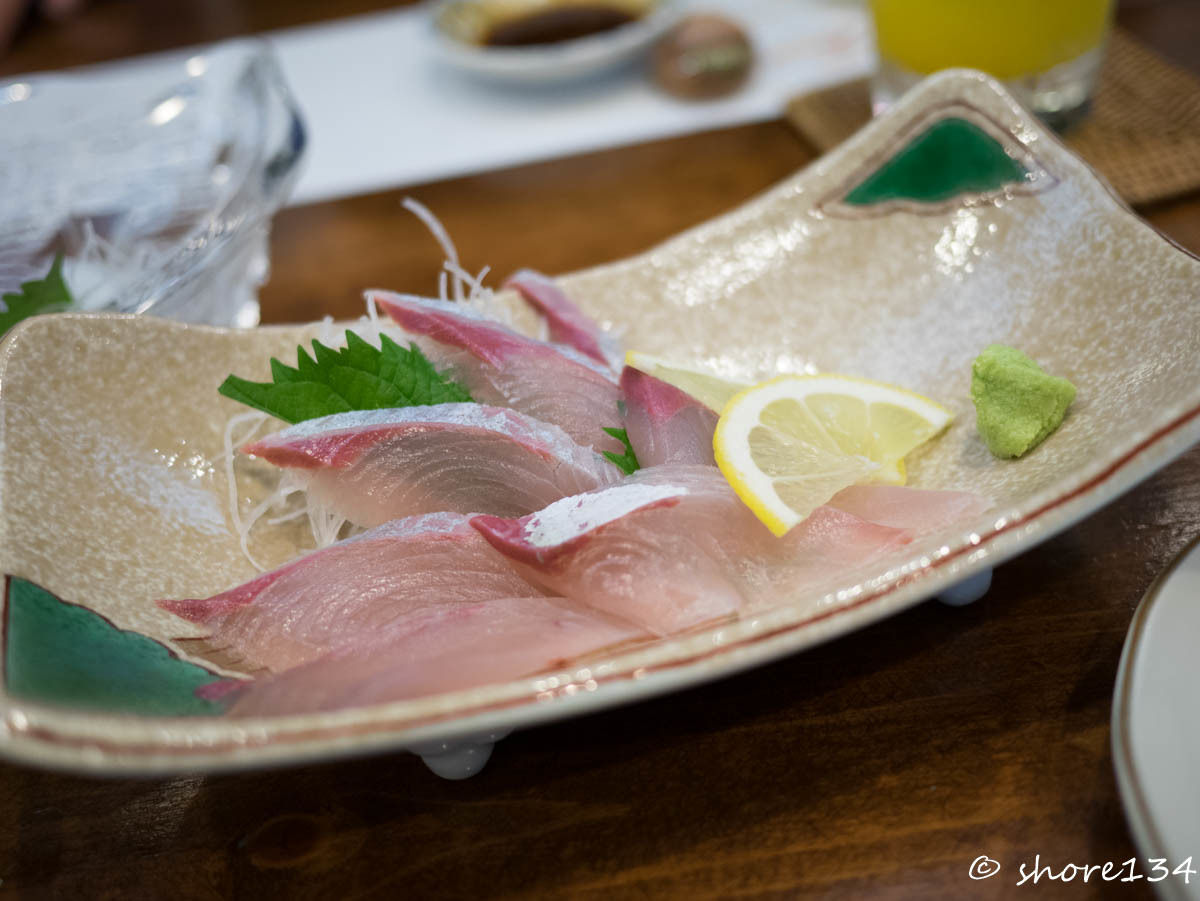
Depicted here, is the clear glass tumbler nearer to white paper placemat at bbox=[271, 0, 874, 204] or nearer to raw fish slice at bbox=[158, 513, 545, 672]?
white paper placemat at bbox=[271, 0, 874, 204]

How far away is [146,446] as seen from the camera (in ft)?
4.33

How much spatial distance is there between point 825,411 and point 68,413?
942 millimetres

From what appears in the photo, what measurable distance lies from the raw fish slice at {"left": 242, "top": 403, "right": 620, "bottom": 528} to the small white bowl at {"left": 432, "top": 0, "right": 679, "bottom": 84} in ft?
5.73

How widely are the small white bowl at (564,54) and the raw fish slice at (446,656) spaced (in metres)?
2.02

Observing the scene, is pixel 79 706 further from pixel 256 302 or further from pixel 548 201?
pixel 548 201

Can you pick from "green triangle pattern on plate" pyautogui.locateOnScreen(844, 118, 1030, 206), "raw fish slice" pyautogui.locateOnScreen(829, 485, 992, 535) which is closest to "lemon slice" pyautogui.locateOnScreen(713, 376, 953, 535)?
"raw fish slice" pyautogui.locateOnScreen(829, 485, 992, 535)

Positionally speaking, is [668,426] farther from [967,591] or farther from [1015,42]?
[1015,42]

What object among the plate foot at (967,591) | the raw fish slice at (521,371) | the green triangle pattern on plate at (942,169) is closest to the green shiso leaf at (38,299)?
the raw fish slice at (521,371)

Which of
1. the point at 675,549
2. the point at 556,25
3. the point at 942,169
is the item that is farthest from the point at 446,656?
the point at 556,25

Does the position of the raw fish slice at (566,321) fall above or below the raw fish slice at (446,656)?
below

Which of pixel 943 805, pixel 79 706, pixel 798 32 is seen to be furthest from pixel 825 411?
pixel 798 32

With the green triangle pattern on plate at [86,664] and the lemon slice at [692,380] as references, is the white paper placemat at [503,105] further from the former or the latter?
the green triangle pattern on plate at [86,664]

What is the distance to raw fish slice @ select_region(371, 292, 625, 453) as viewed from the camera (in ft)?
4.29

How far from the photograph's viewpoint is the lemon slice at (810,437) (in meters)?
1.08
